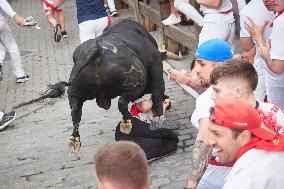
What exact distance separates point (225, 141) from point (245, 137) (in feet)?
0.40

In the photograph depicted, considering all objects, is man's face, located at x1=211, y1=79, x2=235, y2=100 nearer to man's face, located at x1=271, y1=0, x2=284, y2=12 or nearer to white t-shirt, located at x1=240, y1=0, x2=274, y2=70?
man's face, located at x1=271, y1=0, x2=284, y2=12

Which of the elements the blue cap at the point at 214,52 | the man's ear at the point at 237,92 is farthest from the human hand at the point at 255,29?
the man's ear at the point at 237,92

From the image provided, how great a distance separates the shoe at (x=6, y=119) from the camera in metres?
7.21

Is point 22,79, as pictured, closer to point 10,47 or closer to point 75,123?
point 10,47

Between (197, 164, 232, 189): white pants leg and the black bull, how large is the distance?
4.99ft

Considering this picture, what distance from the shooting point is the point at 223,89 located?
3.50m

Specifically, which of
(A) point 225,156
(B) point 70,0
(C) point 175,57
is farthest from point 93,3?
(B) point 70,0

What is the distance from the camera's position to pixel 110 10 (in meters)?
13.5

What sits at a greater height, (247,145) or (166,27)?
(247,145)

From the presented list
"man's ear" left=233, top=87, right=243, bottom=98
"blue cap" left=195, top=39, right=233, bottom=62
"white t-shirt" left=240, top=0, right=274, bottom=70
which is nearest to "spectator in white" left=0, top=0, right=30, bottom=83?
"white t-shirt" left=240, top=0, right=274, bottom=70

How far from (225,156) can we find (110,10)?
10967 millimetres

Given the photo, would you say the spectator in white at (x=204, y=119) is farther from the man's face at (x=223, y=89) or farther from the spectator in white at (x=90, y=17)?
the spectator in white at (x=90, y=17)

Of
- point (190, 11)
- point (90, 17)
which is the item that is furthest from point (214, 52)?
point (90, 17)

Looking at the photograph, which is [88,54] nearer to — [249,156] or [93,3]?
[249,156]
